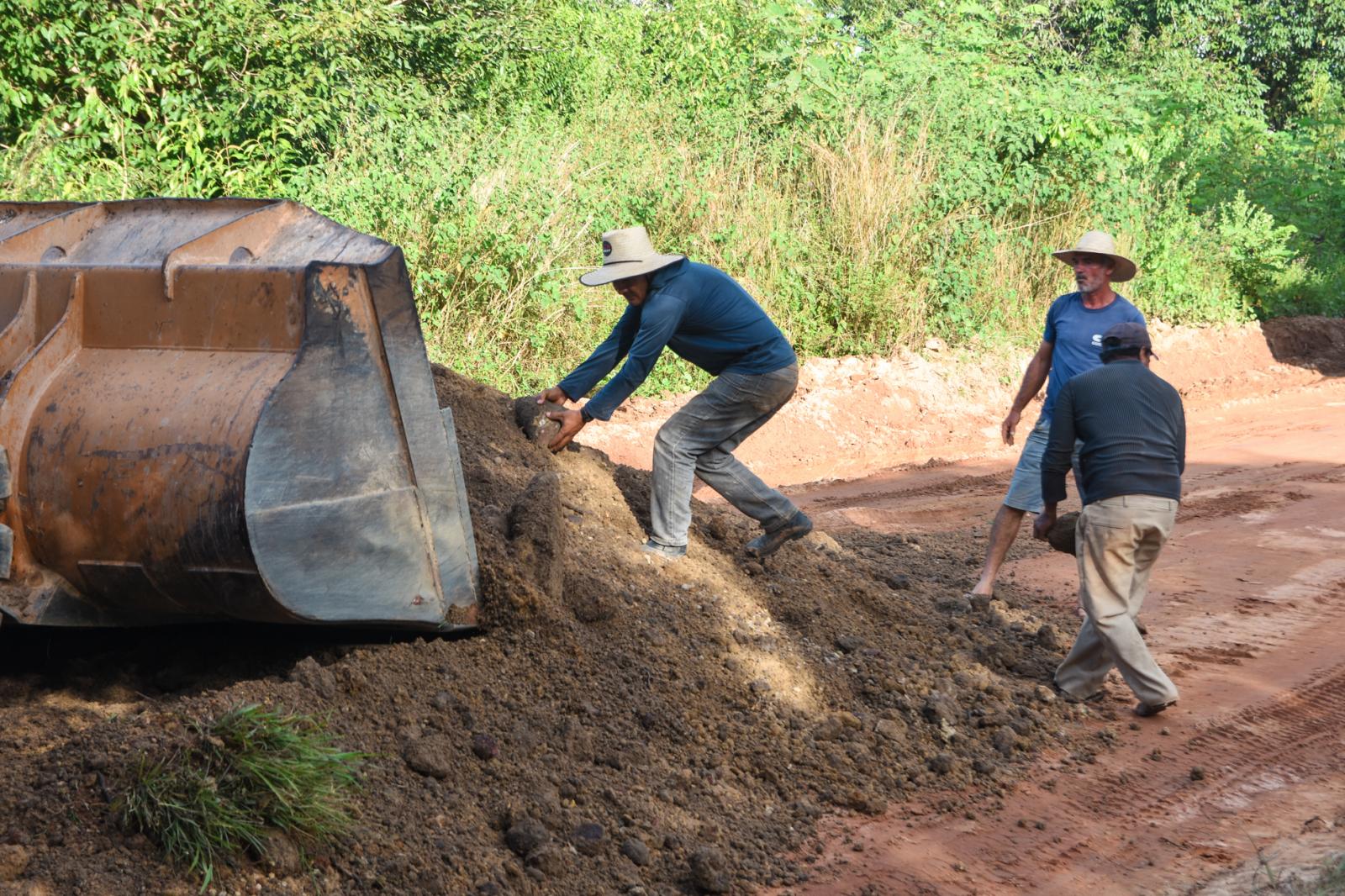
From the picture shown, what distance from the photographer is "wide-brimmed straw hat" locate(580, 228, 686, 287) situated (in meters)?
5.38

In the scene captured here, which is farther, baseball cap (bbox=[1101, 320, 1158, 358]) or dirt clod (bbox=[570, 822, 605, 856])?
baseball cap (bbox=[1101, 320, 1158, 358])

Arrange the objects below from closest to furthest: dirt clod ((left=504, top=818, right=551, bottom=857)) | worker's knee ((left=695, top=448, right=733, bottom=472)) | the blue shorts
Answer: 1. dirt clod ((left=504, top=818, right=551, bottom=857))
2. worker's knee ((left=695, top=448, right=733, bottom=472))
3. the blue shorts

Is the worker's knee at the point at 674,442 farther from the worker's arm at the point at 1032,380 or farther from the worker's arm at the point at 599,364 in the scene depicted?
the worker's arm at the point at 1032,380

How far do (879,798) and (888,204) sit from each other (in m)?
8.49

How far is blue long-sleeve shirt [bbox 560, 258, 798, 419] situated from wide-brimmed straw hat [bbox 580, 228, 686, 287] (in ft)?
0.34

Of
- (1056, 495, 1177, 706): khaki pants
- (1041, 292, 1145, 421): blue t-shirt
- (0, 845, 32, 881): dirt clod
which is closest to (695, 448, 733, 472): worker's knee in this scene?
(1041, 292, 1145, 421): blue t-shirt

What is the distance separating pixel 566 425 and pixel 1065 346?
2.39 meters

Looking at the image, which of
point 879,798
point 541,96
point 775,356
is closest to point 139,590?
point 879,798

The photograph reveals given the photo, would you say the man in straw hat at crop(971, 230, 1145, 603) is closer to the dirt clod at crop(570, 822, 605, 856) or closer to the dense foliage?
the dirt clod at crop(570, 822, 605, 856)

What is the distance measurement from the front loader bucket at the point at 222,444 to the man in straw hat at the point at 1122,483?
2567 millimetres

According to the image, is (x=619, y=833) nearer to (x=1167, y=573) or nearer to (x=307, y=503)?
(x=307, y=503)

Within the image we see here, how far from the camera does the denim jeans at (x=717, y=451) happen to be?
5.62 metres

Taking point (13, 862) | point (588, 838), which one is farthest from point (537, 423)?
point (13, 862)

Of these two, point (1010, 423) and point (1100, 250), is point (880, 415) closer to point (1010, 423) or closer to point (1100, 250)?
point (1010, 423)
